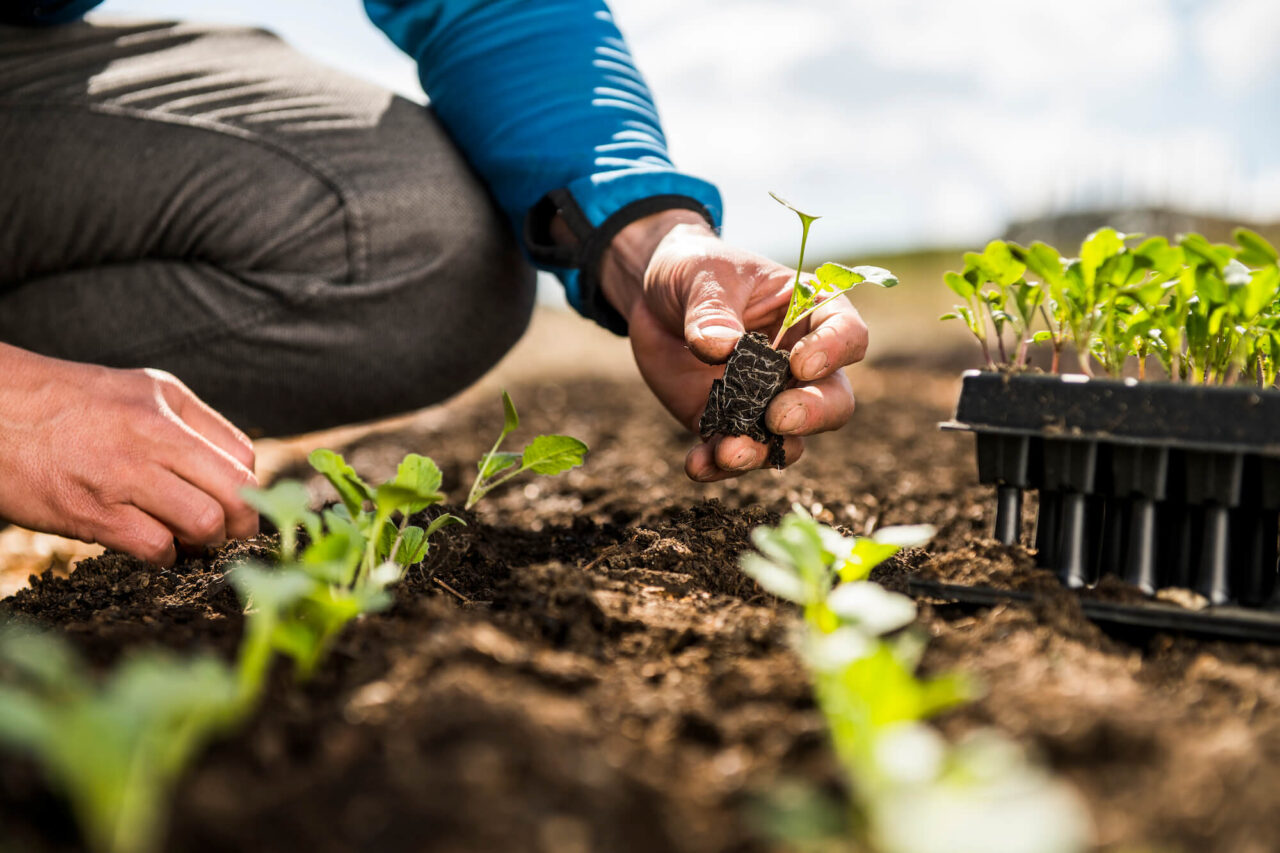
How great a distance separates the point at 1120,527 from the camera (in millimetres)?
1103

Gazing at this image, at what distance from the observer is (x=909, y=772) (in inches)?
19.3

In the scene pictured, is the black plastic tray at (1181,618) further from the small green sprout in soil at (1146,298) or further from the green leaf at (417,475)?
the green leaf at (417,475)

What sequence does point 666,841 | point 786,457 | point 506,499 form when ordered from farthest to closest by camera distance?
1. point 506,499
2. point 786,457
3. point 666,841

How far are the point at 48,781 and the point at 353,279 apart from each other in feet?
5.95

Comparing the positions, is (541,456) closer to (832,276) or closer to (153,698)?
(832,276)

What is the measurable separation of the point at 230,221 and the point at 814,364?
1.55 m

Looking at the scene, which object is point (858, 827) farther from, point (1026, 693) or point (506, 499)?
point (506, 499)

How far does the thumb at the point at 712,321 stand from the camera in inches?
50.3

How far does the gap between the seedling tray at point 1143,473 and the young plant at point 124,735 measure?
0.90 meters

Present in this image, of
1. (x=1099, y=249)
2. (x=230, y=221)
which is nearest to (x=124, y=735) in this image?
(x=1099, y=249)

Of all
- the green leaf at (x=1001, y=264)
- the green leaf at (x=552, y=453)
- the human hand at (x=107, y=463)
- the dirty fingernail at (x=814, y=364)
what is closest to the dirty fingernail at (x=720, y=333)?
the dirty fingernail at (x=814, y=364)

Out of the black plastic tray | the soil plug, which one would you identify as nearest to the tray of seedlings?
the black plastic tray

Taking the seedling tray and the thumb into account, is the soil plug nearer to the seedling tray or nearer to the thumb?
the thumb

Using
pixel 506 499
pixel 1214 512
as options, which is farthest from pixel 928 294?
pixel 1214 512
